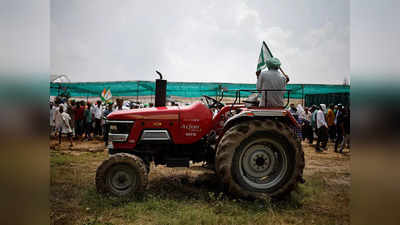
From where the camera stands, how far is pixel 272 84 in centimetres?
410

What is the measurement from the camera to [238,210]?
3338 millimetres

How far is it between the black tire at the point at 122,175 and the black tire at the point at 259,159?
122cm

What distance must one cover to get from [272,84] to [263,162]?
133 centimetres

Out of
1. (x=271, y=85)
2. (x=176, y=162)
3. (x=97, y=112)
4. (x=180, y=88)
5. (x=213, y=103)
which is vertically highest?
(x=180, y=88)

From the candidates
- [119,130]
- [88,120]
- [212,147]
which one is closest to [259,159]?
[212,147]

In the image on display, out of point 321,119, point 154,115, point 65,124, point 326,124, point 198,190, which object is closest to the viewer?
point 154,115

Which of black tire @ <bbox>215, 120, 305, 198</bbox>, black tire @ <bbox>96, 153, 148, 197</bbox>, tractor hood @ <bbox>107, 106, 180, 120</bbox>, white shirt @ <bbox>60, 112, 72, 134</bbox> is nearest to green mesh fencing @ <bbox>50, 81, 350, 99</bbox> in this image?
white shirt @ <bbox>60, 112, 72, 134</bbox>

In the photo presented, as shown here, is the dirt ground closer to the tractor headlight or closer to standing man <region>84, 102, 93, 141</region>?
the tractor headlight

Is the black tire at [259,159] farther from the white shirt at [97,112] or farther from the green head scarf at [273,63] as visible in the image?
the white shirt at [97,112]

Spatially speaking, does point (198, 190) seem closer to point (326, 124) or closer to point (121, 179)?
point (121, 179)

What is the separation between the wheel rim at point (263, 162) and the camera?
383 centimetres

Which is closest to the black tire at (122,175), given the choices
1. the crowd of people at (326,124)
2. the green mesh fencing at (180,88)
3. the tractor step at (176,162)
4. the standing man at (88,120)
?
the tractor step at (176,162)

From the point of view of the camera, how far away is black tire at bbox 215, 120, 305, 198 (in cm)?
362
